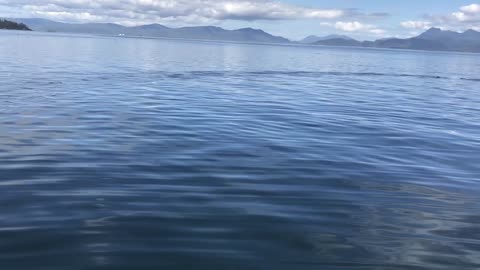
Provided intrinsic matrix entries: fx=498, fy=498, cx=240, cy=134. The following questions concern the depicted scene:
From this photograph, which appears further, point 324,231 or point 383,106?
point 383,106

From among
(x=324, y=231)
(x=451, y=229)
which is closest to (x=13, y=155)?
(x=324, y=231)

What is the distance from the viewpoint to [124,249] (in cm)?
737

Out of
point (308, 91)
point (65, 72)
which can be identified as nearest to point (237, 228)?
point (308, 91)

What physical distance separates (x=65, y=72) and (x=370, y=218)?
108ft

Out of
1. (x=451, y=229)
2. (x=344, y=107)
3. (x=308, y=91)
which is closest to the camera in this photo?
(x=451, y=229)

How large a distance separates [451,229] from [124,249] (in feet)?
18.7

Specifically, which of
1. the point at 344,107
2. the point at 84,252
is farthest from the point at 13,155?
the point at 344,107

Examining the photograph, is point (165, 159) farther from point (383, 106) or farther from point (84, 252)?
point (383, 106)

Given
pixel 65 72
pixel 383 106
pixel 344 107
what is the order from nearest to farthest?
pixel 344 107 → pixel 383 106 → pixel 65 72

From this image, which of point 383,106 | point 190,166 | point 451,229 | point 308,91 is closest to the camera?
point 451,229

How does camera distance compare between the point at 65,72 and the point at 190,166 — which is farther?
the point at 65,72

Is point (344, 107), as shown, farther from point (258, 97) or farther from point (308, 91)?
point (308, 91)

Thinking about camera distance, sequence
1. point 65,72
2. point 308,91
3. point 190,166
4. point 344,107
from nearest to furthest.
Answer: point 190,166, point 344,107, point 308,91, point 65,72

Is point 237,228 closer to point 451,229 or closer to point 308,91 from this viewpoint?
point 451,229
